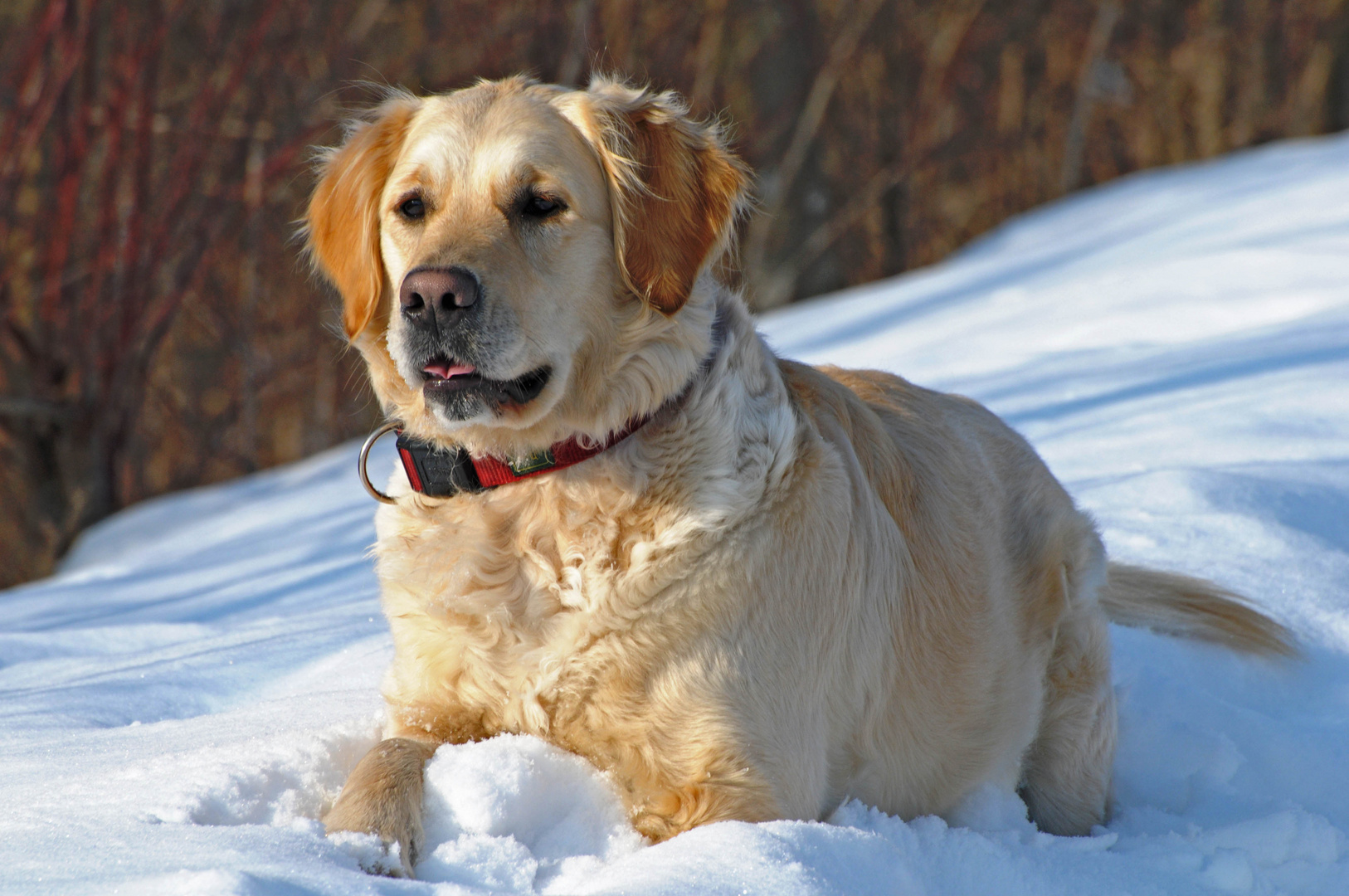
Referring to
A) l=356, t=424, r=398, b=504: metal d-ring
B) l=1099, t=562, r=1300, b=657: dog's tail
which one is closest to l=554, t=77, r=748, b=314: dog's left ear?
l=356, t=424, r=398, b=504: metal d-ring

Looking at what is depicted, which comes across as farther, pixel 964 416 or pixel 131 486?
pixel 131 486

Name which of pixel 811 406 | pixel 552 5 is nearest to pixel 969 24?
pixel 552 5

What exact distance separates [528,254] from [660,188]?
0.32 m

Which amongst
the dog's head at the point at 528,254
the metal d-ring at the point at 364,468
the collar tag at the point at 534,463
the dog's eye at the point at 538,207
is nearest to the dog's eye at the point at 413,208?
the dog's head at the point at 528,254

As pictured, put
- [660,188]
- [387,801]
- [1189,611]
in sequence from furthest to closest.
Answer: [1189,611] < [660,188] < [387,801]

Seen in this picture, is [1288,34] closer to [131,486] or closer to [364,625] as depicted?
[131,486]

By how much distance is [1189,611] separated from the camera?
10.5ft

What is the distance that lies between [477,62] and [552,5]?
1.16 meters

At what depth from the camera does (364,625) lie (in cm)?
357

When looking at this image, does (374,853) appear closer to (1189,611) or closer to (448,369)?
(448,369)

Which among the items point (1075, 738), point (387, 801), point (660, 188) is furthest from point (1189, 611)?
point (387, 801)

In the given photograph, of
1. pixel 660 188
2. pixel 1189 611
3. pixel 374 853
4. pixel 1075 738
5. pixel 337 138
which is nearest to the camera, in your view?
pixel 374 853

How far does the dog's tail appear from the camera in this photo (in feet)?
10.2

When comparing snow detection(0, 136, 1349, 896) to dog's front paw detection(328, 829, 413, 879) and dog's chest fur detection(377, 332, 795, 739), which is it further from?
dog's chest fur detection(377, 332, 795, 739)
